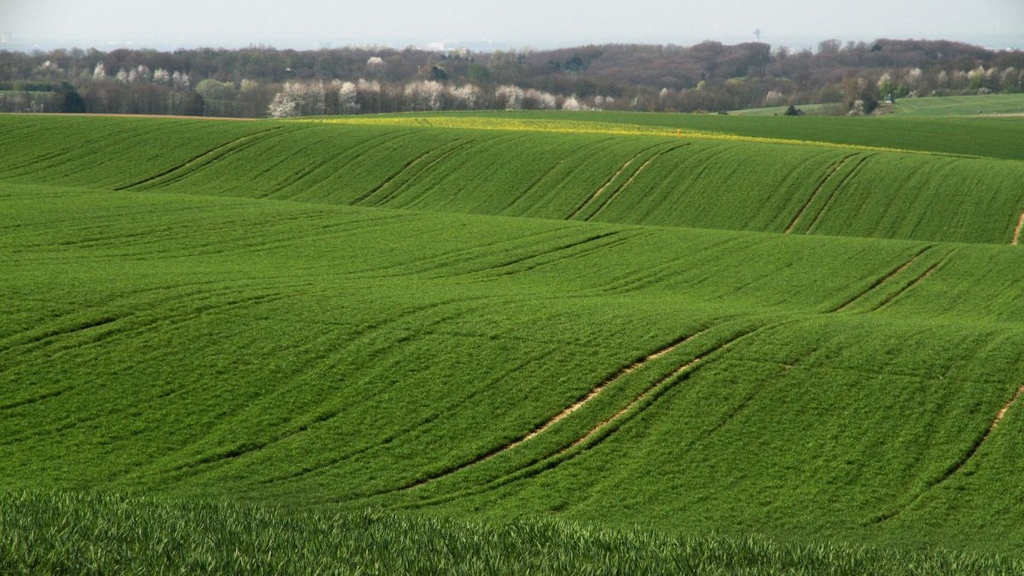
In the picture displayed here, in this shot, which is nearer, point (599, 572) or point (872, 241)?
point (599, 572)

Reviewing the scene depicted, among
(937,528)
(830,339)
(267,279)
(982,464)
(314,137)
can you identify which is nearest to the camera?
(937,528)

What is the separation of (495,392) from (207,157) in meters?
44.2

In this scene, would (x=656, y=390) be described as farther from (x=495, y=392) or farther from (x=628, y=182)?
(x=628, y=182)

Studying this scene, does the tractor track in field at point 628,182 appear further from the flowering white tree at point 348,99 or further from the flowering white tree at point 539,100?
the flowering white tree at point 539,100

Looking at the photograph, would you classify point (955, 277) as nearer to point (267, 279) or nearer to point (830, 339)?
point (830, 339)

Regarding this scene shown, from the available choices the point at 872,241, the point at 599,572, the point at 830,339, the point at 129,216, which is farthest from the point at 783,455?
the point at 129,216

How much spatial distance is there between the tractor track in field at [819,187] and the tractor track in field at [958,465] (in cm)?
2733

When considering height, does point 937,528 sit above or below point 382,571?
below

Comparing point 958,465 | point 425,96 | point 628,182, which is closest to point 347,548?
point 958,465

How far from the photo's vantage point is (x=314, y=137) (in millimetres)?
68125

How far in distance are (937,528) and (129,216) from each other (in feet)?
116

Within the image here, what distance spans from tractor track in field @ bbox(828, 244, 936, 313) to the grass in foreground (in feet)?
67.0

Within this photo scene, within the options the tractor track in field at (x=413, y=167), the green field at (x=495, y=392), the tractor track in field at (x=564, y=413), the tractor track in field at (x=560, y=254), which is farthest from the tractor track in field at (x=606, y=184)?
the tractor track in field at (x=564, y=413)

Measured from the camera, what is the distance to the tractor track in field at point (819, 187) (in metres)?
51.5
